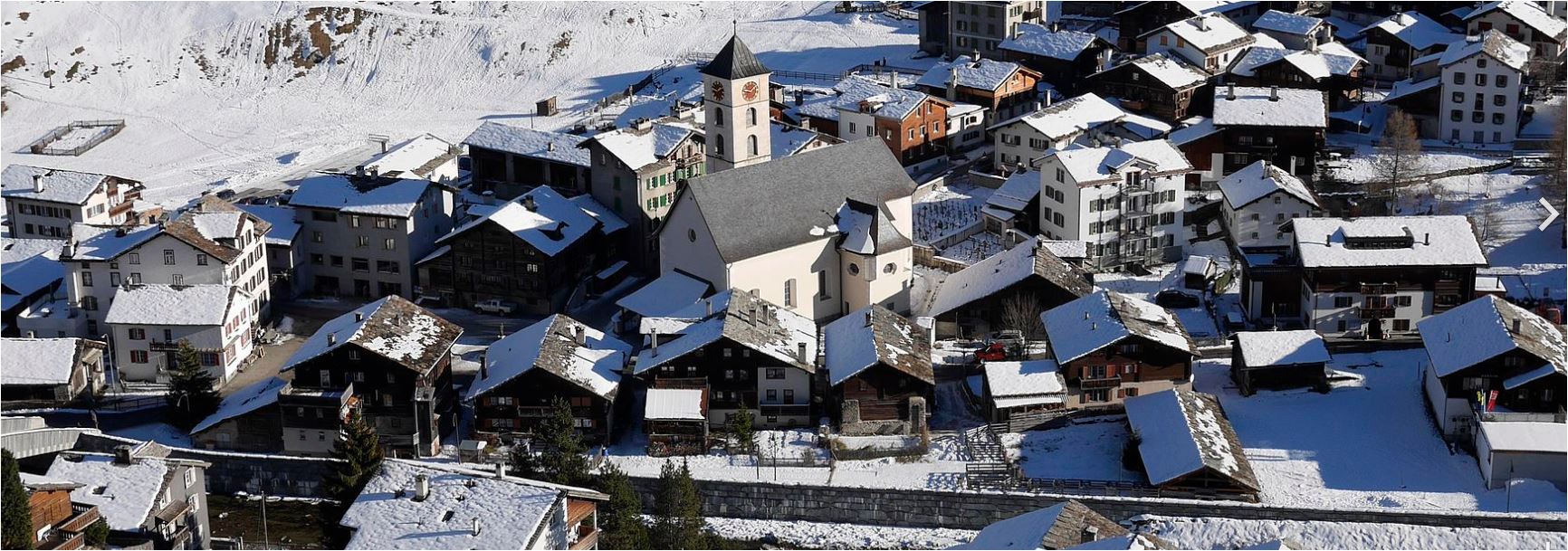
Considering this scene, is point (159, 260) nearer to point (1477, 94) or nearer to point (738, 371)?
point (738, 371)

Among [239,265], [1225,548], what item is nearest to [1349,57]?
[1225,548]

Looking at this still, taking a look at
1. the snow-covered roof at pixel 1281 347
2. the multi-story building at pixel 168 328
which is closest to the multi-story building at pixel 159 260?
the multi-story building at pixel 168 328

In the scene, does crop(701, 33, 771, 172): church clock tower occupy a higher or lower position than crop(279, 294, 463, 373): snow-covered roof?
higher

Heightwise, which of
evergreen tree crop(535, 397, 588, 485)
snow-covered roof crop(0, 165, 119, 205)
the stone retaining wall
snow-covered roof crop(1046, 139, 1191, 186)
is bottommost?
the stone retaining wall

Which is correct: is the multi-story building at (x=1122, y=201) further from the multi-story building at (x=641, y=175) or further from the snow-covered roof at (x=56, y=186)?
the snow-covered roof at (x=56, y=186)

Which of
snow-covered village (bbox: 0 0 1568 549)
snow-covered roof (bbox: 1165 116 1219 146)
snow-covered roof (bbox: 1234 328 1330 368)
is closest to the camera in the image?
snow-covered village (bbox: 0 0 1568 549)

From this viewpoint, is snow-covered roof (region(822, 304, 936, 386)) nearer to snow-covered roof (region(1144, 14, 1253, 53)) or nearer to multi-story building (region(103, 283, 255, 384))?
multi-story building (region(103, 283, 255, 384))

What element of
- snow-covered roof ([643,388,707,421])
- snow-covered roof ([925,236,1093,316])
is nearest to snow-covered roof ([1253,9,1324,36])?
snow-covered roof ([925,236,1093,316])

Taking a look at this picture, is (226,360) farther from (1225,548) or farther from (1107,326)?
(1225,548)
